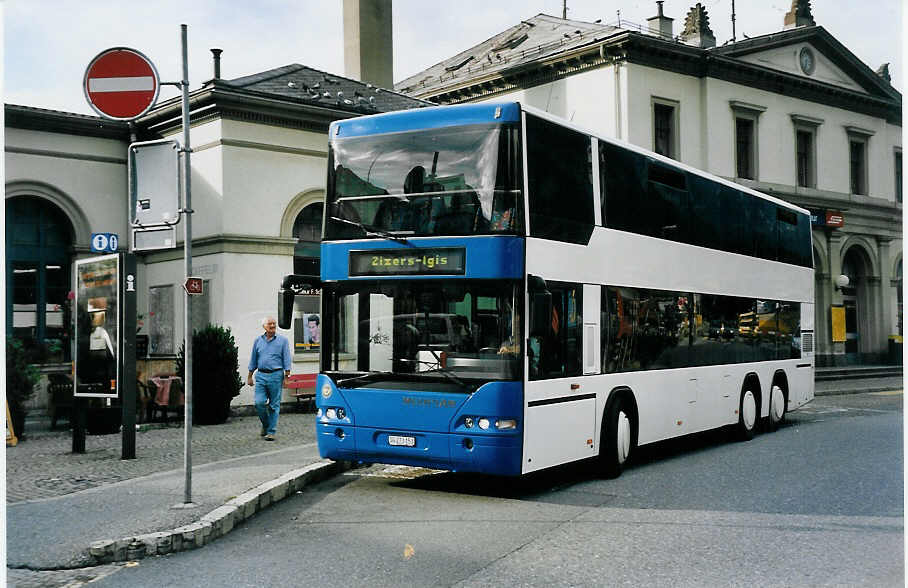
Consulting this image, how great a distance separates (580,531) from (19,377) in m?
10.8

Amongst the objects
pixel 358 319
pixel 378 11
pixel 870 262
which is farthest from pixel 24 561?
pixel 870 262

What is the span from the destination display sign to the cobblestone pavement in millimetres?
3665

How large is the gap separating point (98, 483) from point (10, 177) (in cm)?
1235

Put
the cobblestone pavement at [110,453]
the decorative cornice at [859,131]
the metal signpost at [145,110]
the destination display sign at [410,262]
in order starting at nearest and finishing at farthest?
the metal signpost at [145,110], the destination display sign at [410,262], the cobblestone pavement at [110,453], the decorative cornice at [859,131]

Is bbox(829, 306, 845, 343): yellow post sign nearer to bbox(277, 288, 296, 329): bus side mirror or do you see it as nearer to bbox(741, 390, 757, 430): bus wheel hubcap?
bbox(741, 390, 757, 430): bus wheel hubcap

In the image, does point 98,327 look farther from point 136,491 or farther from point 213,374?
point 213,374

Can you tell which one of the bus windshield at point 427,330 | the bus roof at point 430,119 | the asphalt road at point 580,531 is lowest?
the asphalt road at point 580,531

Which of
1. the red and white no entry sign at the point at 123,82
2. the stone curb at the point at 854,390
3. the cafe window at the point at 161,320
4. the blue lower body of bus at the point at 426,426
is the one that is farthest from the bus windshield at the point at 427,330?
the stone curb at the point at 854,390

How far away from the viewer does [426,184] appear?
9930 millimetres

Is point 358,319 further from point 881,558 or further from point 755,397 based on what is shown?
point 755,397

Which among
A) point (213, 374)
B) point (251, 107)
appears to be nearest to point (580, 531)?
point (213, 374)

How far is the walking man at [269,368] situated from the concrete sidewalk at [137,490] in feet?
1.56

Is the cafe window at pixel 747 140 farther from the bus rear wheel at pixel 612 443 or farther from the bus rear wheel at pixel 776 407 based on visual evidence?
the bus rear wheel at pixel 612 443

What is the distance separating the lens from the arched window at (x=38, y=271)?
21.2 meters
